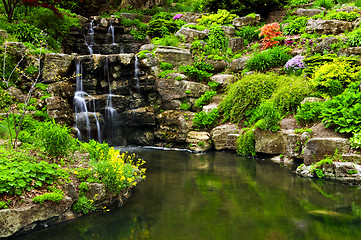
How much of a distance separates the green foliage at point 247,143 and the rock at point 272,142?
1.15 ft

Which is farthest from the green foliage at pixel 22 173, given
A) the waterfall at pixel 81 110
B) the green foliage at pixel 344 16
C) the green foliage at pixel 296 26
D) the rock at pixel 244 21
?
the rock at pixel 244 21

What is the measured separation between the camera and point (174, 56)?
46.4 ft

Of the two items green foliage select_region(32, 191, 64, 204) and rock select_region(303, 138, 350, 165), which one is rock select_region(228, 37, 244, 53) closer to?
rock select_region(303, 138, 350, 165)

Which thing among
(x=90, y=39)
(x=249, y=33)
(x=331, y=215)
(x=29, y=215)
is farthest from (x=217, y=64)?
(x=29, y=215)

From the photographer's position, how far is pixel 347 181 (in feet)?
22.2

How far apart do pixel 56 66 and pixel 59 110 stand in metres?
2.13

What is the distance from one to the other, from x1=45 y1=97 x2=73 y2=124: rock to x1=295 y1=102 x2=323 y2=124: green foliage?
927 centimetres

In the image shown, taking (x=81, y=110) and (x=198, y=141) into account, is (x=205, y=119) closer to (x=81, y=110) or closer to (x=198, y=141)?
(x=198, y=141)

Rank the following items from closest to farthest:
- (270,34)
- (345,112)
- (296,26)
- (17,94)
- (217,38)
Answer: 1. (345,112)
2. (17,94)
3. (270,34)
4. (296,26)
5. (217,38)

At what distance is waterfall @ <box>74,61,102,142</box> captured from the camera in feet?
38.4

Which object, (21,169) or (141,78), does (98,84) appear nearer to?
(141,78)

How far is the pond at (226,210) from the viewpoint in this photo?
4.52m

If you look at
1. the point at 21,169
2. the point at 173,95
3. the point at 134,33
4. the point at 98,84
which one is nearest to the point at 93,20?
the point at 134,33

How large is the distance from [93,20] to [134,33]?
303cm
